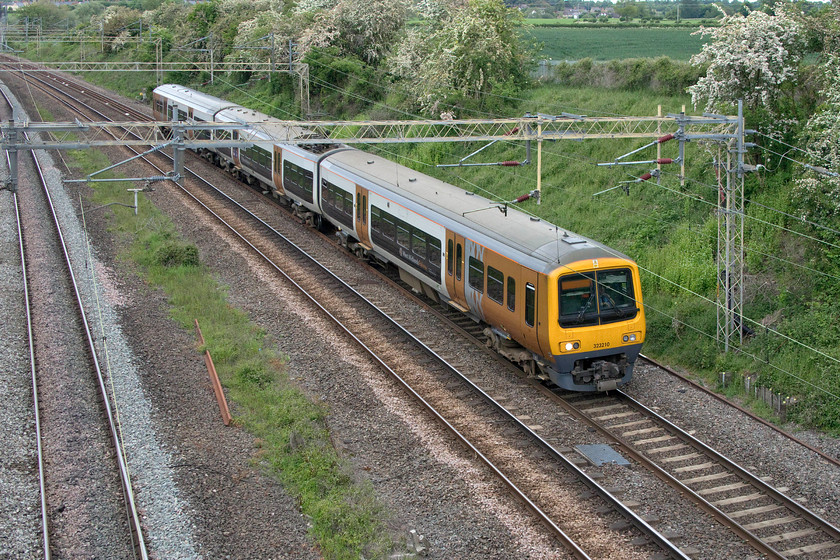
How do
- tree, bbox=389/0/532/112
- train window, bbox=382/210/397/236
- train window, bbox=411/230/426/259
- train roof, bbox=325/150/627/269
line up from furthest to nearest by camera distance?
tree, bbox=389/0/532/112 < train window, bbox=382/210/397/236 < train window, bbox=411/230/426/259 < train roof, bbox=325/150/627/269

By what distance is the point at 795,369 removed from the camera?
604 inches

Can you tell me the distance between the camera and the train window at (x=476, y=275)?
52.2 feet

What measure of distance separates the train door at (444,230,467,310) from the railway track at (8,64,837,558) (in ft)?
14.8

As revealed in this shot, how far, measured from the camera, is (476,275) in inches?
634

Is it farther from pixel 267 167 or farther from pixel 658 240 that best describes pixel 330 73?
pixel 658 240

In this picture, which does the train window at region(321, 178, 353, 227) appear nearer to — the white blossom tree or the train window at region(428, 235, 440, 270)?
the train window at region(428, 235, 440, 270)

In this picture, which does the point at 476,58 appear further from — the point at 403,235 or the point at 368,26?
the point at 403,235

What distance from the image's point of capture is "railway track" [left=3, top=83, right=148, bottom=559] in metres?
10.7

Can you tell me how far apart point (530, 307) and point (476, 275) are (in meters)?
→ 1.99

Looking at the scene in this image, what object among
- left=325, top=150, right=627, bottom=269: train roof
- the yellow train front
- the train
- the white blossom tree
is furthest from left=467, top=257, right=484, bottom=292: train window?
the white blossom tree

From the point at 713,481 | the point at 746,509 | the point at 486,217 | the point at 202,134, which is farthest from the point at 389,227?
the point at 202,134

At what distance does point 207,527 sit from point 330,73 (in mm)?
38224

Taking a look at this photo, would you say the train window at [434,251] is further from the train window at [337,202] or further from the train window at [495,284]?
the train window at [337,202]

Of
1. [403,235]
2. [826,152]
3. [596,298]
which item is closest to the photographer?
[596,298]
